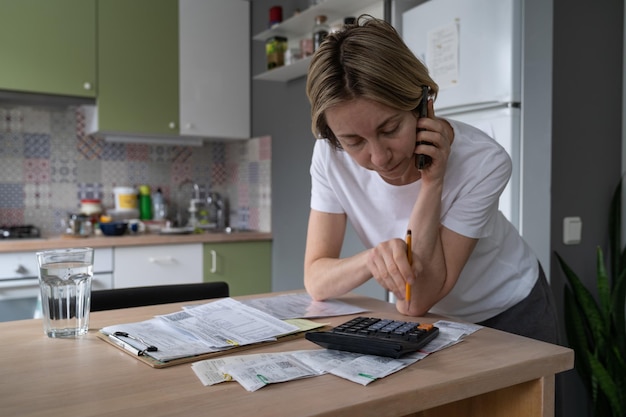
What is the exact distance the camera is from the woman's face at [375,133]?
1.09 m

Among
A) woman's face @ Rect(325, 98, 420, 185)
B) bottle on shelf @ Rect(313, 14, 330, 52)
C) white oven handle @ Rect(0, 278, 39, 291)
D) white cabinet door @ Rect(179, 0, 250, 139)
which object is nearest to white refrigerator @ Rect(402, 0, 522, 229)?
bottle on shelf @ Rect(313, 14, 330, 52)

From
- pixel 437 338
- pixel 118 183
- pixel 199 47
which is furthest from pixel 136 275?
pixel 437 338

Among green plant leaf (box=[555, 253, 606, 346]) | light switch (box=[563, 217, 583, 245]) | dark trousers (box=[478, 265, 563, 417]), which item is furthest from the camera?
light switch (box=[563, 217, 583, 245])

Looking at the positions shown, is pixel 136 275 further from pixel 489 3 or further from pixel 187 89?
pixel 489 3

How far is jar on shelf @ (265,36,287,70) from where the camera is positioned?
313 cm

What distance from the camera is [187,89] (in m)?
3.43

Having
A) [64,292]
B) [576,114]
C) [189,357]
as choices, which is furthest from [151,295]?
[576,114]

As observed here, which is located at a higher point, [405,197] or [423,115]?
[423,115]

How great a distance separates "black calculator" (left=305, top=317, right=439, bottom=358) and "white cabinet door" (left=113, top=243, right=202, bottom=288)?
2.27m

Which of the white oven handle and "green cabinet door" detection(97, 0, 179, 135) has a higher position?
"green cabinet door" detection(97, 0, 179, 135)

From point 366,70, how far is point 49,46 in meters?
2.49

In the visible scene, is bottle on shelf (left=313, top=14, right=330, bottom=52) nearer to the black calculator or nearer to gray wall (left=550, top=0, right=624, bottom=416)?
gray wall (left=550, top=0, right=624, bottom=416)

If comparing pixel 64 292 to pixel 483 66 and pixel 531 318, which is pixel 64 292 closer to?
pixel 531 318

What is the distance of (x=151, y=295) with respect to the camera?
1.41 m
